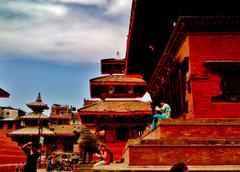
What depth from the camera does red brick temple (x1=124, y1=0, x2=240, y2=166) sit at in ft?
23.6

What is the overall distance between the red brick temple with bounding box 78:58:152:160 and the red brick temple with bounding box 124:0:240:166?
16343 millimetres

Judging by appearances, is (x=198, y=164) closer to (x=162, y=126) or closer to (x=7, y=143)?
(x=162, y=126)

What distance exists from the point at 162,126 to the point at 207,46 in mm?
2820

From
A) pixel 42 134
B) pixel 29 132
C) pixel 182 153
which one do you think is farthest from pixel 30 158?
pixel 29 132

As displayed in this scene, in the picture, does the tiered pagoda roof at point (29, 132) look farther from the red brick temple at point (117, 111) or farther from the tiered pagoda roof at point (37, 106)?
the red brick temple at point (117, 111)

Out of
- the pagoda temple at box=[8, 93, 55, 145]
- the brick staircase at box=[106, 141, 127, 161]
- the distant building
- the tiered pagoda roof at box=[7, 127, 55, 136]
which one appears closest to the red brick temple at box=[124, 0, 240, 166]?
the brick staircase at box=[106, 141, 127, 161]

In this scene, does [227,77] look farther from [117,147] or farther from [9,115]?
[9,115]

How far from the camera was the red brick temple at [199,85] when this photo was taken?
23.6 ft

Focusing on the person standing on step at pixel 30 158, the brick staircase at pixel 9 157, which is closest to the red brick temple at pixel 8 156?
the brick staircase at pixel 9 157

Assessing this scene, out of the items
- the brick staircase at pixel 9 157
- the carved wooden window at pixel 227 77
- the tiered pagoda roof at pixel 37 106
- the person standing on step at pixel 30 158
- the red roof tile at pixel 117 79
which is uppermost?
the red roof tile at pixel 117 79

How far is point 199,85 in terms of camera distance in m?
8.40

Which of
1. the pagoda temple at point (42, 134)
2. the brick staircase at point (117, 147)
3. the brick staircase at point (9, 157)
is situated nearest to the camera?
the brick staircase at point (9, 157)

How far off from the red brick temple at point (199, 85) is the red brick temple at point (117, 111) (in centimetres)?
1634

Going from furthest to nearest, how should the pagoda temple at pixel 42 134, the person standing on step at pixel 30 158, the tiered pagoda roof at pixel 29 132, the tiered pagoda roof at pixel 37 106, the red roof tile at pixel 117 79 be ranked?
the tiered pagoda roof at pixel 37 106 → the pagoda temple at pixel 42 134 → the tiered pagoda roof at pixel 29 132 → the red roof tile at pixel 117 79 → the person standing on step at pixel 30 158
